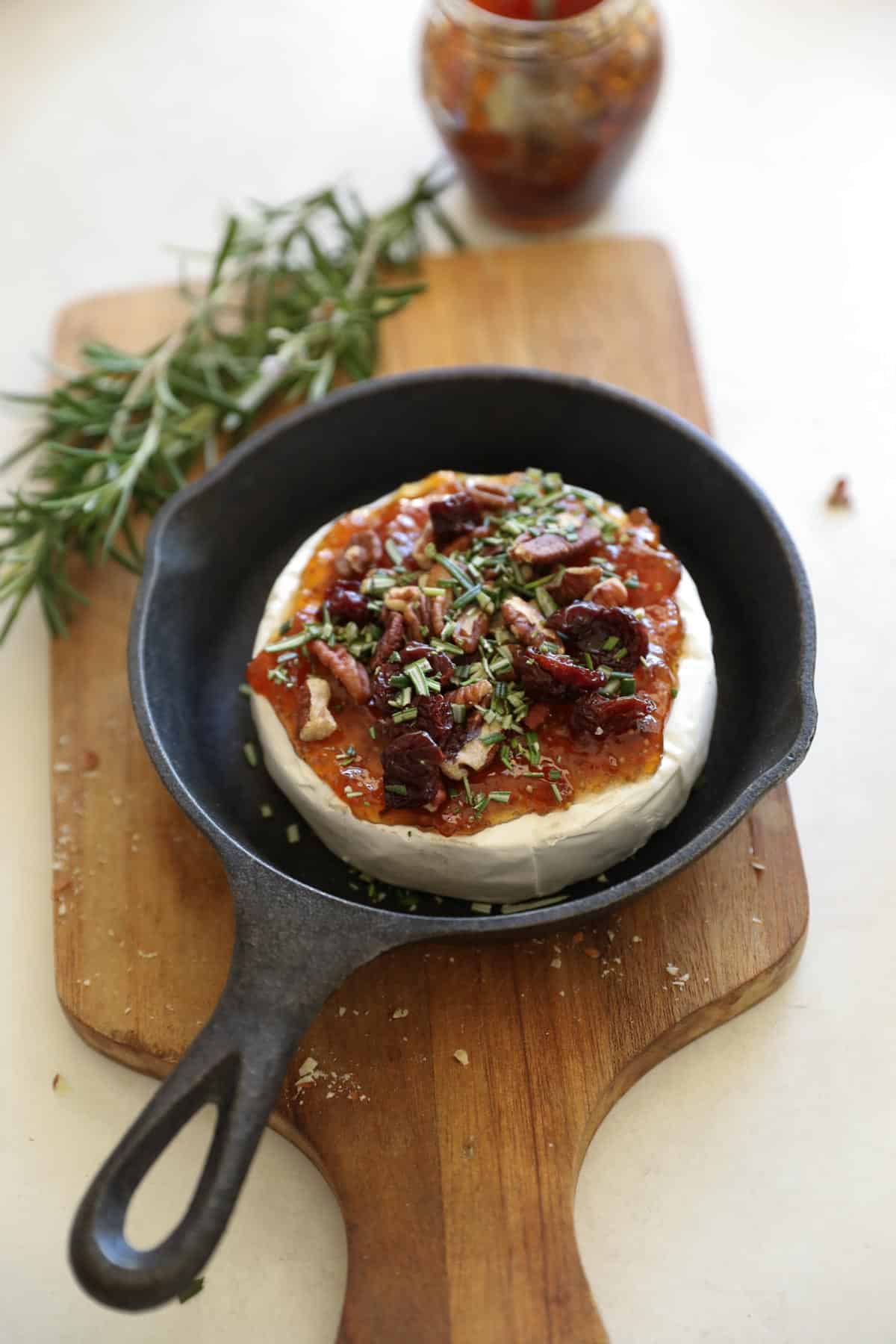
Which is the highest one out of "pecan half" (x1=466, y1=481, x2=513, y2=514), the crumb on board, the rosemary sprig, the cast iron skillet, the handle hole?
the rosemary sprig

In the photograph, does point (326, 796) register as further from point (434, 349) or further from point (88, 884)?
point (434, 349)

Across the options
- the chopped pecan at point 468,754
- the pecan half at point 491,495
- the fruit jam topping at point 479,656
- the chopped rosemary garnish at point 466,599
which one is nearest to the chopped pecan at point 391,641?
the fruit jam topping at point 479,656

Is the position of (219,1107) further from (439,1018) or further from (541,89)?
(541,89)

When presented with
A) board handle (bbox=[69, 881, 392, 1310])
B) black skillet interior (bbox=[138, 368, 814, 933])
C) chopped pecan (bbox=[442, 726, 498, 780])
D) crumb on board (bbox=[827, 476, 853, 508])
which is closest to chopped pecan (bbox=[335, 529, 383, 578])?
black skillet interior (bbox=[138, 368, 814, 933])

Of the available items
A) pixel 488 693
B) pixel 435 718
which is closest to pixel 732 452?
pixel 488 693

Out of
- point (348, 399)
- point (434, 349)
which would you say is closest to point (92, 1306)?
point (348, 399)

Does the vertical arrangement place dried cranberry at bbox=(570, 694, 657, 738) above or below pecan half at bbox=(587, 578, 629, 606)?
below

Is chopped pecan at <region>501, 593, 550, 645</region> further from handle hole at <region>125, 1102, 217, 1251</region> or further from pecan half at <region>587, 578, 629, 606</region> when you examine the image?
handle hole at <region>125, 1102, 217, 1251</region>
